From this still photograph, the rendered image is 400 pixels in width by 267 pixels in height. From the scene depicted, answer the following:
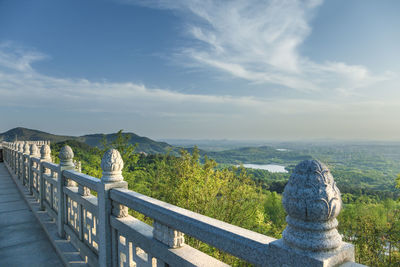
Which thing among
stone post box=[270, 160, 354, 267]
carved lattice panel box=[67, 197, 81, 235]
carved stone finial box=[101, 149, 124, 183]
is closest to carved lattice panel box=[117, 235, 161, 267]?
carved stone finial box=[101, 149, 124, 183]

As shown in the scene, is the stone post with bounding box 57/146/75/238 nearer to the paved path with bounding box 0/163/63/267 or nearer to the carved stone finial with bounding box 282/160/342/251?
the paved path with bounding box 0/163/63/267

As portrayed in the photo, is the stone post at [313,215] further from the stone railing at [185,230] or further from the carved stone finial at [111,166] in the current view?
the carved stone finial at [111,166]

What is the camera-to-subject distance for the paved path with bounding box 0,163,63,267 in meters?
3.58

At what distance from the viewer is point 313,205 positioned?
930 mm

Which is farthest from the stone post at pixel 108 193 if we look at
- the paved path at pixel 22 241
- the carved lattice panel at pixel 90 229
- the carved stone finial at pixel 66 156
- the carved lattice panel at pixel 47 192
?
the carved lattice panel at pixel 47 192

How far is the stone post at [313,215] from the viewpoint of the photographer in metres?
0.94

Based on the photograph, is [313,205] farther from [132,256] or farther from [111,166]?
[111,166]

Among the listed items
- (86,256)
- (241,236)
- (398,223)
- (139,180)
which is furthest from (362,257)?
(139,180)

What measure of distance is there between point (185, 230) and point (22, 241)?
13.6ft

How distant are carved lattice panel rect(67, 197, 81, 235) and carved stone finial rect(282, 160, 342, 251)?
3.19 m

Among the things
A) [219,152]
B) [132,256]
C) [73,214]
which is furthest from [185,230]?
[219,152]

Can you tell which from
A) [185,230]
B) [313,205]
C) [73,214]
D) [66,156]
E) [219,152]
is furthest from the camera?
[219,152]

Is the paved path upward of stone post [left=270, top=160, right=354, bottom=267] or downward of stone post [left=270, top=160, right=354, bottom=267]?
downward

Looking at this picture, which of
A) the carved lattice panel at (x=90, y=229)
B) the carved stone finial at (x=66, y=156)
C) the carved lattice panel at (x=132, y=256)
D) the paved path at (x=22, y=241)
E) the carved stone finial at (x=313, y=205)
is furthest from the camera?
the carved stone finial at (x=66, y=156)
